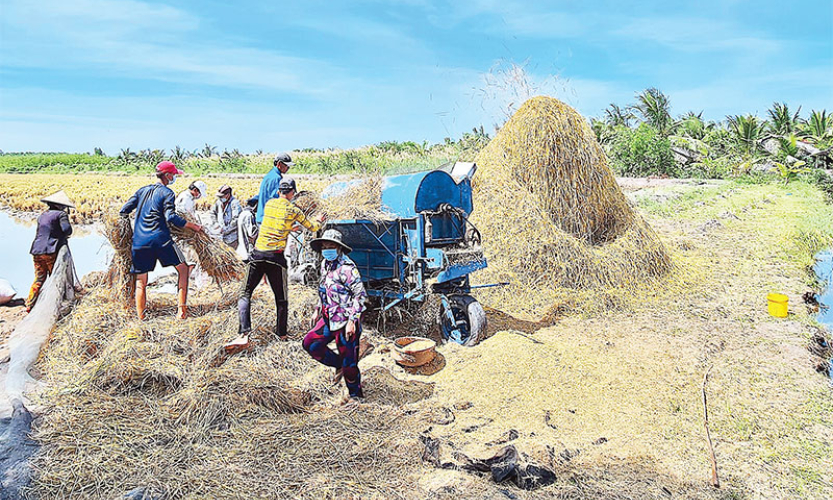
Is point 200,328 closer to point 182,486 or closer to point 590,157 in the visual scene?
point 182,486

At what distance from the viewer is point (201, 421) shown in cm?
360

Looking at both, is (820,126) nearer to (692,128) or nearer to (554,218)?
(692,128)

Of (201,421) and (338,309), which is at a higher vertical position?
(338,309)

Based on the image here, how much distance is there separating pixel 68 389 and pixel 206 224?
3.90 metres

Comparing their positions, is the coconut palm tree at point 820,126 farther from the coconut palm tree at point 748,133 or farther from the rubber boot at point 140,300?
the rubber boot at point 140,300

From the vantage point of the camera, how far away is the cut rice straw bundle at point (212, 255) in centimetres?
558

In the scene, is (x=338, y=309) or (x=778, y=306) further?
(x=778, y=306)

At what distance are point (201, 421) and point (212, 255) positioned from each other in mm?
2615

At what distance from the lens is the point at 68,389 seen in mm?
3920

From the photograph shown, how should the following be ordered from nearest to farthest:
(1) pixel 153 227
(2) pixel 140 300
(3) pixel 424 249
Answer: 1. (1) pixel 153 227
2. (2) pixel 140 300
3. (3) pixel 424 249

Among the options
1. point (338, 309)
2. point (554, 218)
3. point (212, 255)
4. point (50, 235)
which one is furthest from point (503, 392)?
point (50, 235)

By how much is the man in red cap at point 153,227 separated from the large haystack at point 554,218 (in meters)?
4.00

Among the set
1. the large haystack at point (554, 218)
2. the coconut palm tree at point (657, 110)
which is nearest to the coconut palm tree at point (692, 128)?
the coconut palm tree at point (657, 110)

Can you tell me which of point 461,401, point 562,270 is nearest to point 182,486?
point 461,401
